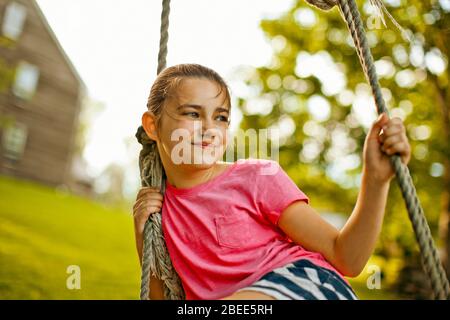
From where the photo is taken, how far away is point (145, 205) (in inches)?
80.1

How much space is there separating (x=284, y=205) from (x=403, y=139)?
457mm

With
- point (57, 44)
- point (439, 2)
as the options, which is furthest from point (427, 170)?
point (57, 44)

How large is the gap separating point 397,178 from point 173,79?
954 mm

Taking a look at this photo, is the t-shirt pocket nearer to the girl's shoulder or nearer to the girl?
the girl

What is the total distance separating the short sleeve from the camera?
5.67ft

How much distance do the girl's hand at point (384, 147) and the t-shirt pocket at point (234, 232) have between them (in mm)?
482

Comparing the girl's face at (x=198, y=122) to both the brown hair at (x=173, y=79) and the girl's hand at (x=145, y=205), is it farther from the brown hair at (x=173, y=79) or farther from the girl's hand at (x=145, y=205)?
the girl's hand at (x=145, y=205)

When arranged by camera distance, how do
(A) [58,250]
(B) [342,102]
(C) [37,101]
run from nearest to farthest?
(A) [58,250] → (B) [342,102] → (C) [37,101]

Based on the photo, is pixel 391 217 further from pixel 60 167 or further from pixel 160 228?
pixel 60 167

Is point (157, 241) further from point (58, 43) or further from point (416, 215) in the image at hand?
point (58, 43)

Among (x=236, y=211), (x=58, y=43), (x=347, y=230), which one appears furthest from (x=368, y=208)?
(x=58, y=43)

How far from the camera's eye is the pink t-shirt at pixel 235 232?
5.65ft

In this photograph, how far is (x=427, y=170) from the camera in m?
10.7
